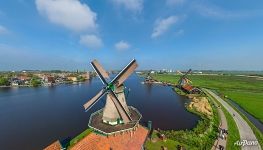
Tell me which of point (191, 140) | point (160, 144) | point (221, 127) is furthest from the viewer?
point (221, 127)

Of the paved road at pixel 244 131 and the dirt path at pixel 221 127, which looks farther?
the dirt path at pixel 221 127

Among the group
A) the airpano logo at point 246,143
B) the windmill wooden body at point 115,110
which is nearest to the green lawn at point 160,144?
the windmill wooden body at point 115,110

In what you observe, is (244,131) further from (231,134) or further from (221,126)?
(231,134)

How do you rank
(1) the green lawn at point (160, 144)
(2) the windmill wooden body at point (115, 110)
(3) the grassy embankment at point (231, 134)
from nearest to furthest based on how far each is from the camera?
(2) the windmill wooden body at point (115, 110), (1) the green lawn at point (160, 144), (3) the grassy embankment at point (231, 134)

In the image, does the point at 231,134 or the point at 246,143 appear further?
the point at 231,134

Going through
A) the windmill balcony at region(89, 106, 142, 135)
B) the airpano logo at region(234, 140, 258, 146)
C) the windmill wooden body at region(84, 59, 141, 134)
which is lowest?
the airpano logo at region(234, 140, 258, 146)

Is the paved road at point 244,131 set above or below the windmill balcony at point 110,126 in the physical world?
below

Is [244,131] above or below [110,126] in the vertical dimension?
below

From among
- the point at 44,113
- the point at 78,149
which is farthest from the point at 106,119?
the point at 44,113

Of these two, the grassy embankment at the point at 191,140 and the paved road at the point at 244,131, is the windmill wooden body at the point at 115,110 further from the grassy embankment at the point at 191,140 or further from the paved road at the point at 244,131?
the paved road at the point at 244,131

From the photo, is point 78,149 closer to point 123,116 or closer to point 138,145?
point 123,116

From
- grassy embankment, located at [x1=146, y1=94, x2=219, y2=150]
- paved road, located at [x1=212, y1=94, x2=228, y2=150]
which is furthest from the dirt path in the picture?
grassy embankment, located at [x1=146, y1=94, x2=219, y2=150]

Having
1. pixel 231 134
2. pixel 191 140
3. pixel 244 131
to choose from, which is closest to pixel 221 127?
pixel 231 134

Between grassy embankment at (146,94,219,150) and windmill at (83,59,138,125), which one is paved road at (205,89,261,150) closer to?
grassy embankment at (146,94,219,150)
